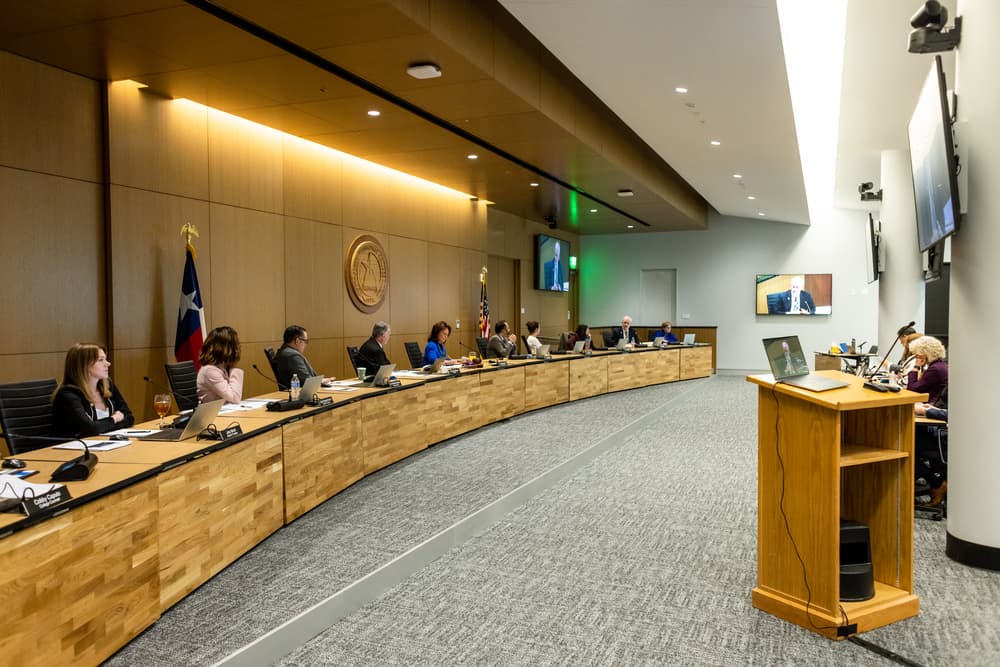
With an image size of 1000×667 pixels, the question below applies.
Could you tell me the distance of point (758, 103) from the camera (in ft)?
22.6

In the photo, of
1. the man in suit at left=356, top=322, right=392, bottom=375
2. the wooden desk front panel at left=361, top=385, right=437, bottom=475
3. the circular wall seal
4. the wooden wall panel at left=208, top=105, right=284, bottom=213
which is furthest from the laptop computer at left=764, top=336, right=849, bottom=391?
the circular wall seal

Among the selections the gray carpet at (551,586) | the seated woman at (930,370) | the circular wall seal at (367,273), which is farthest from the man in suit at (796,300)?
the gray carpet at (551,586)

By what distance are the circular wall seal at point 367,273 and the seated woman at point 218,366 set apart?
12.9ft

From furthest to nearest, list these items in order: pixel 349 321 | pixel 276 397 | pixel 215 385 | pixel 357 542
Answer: pixel 349 321
pixel 276 397
pixel 215 385
pixel 357 542

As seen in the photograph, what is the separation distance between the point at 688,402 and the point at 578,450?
173 inches

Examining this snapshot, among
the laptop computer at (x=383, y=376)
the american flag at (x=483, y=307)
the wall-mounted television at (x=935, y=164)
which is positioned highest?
the wall-mounted television at (x=935, y=164)

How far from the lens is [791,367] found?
9.89 ft

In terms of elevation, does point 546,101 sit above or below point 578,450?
above

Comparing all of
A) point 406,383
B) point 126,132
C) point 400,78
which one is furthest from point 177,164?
point 406,383

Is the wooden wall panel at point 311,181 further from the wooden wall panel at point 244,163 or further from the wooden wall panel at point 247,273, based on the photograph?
the wooden wall panel at point 247,273

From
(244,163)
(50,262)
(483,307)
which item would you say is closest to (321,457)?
→ (50,262)

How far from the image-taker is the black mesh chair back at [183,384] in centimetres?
477

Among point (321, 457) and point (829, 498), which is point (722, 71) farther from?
point (321, 457)

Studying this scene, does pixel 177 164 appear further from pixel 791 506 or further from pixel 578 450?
pixel 791 506
